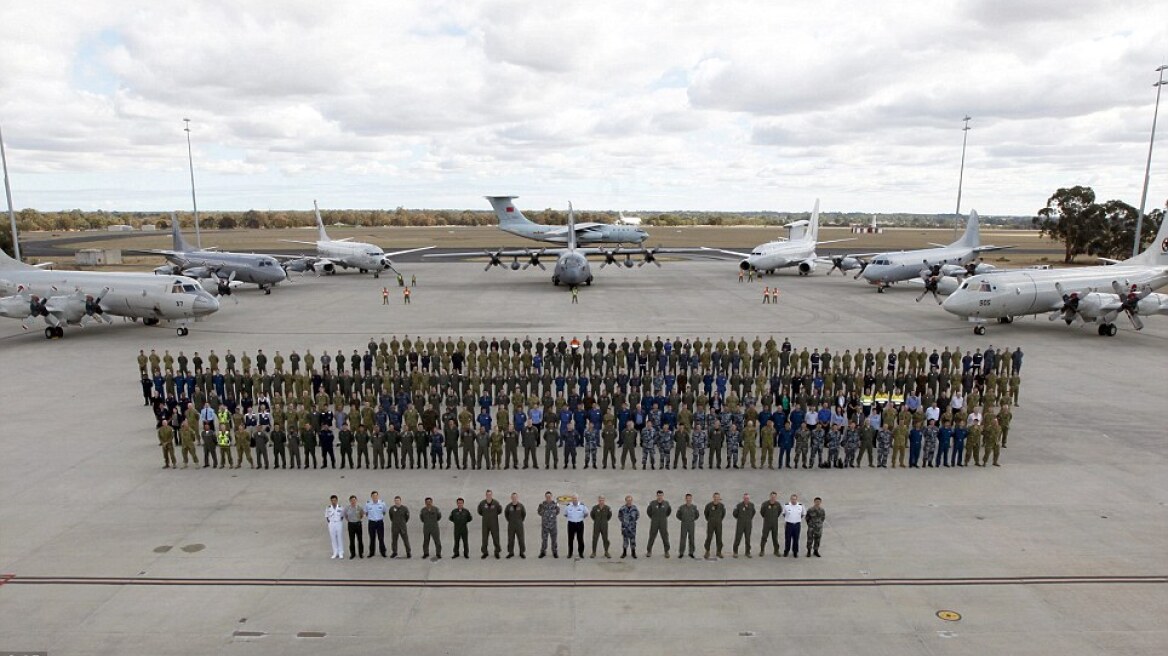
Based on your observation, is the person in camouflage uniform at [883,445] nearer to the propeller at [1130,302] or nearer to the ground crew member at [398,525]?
the ground crew member at [398,525]

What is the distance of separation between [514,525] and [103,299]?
2630 centimetres

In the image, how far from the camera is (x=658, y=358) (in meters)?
20.1

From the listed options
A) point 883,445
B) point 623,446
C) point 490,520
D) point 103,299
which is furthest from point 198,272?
point 883,445

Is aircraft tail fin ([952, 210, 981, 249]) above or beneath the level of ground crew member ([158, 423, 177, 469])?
above

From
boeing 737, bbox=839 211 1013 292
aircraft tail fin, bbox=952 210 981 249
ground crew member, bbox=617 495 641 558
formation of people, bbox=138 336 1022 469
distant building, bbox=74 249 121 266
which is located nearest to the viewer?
ground crew member, bbox=617 495 641 558

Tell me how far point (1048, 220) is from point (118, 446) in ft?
256

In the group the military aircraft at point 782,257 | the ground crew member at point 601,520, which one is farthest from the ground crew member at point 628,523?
the military aircraft at point 782,257

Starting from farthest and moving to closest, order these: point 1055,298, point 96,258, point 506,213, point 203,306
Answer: point 506,213, point 96,258, point 1055,298, point 203,306

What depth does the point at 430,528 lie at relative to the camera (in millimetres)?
10211

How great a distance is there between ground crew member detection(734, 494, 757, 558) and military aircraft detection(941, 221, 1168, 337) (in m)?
21.8

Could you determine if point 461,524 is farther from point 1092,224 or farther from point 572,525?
point 1092,224

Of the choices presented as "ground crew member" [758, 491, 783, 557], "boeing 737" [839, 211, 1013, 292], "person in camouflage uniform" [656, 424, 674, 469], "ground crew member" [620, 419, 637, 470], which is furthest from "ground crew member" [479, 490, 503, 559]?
"boeing 737" [839, 211, 1013, 292]

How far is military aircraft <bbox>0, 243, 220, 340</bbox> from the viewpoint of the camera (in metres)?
27.3

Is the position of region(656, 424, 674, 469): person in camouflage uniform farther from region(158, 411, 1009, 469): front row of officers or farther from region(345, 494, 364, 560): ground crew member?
region(345, 494, 364, 560): ground crew member
